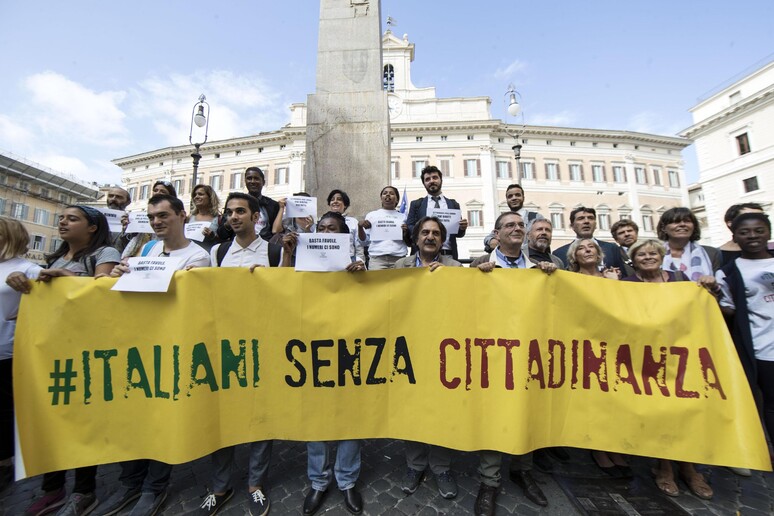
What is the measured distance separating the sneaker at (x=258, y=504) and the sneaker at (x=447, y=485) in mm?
1269

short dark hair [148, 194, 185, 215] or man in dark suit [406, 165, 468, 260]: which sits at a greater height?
man in dark suit [406, 165, 468, 260]

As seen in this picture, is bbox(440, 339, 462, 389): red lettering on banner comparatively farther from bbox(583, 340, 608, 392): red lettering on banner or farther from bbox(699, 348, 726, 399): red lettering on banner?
bbox(699, 348, 726, 399): red lettering on banner

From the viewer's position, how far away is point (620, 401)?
242 cm

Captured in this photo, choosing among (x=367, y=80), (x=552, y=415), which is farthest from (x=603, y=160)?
(x=552, y=415)

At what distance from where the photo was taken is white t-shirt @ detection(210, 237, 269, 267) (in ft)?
8.96

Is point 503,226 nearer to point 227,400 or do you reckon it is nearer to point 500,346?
point 500,346

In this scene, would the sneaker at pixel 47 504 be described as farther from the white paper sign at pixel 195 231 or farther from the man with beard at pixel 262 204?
the man with beard at pixel 262 204

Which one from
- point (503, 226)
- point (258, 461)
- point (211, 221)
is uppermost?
point (211, 221)

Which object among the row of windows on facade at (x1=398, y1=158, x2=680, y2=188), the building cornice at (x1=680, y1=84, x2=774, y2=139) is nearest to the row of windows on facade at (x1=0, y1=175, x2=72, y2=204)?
the row of windows on facade at (x1=398, y1=158, x2=680, y2=188)

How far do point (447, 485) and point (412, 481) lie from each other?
271 millimetres

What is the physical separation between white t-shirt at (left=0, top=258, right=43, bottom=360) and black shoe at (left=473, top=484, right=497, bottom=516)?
3608 millimetres

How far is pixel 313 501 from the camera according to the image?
2.31 metres

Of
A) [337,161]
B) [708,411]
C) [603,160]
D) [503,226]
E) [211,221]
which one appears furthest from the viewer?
[603,160]

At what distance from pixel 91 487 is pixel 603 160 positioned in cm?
4463
